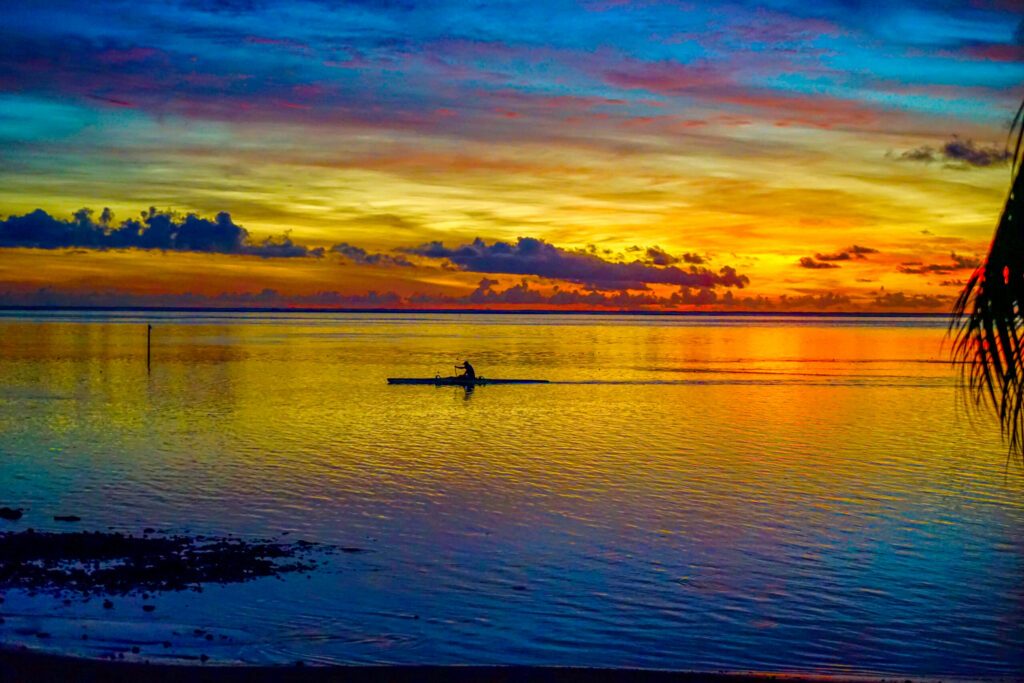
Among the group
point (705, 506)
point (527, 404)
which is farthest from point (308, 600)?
point (527, 404)

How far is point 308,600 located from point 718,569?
27.0 ft

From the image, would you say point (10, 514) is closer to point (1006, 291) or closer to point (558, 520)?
point (558, 520)

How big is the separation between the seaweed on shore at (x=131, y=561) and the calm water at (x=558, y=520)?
2.21 ft

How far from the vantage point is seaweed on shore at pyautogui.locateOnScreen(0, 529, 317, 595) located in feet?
54.7

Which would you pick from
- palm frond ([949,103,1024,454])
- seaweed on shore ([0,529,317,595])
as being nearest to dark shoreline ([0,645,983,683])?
seaweed on shore ([0,529,317,595])

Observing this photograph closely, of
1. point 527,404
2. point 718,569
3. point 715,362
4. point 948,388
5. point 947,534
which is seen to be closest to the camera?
point 718,569

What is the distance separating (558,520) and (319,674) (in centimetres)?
1134

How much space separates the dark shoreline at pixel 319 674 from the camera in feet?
40.1

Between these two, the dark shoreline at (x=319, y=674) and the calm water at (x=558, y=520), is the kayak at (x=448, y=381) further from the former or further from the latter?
the dark shoreline at (x=319, y=674)

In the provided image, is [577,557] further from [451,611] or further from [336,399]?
[336,399]

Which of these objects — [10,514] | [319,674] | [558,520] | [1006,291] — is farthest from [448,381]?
[1006,291]

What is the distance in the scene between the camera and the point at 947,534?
2300 cm

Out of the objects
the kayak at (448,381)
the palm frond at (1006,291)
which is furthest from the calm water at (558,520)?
the palm frond at (1006,291)

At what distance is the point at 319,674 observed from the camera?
504 inches
